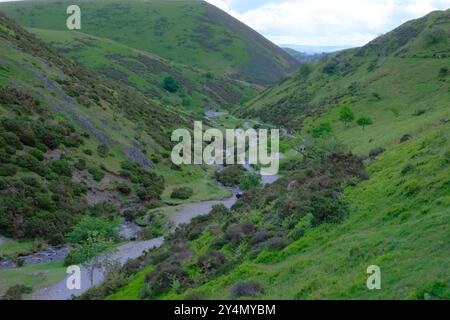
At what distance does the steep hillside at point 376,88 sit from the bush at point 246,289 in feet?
122

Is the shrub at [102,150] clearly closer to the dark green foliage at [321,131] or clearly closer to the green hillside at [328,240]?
the green hillside at [328,240]

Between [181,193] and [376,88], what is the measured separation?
54.6m

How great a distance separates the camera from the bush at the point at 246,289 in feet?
66.5

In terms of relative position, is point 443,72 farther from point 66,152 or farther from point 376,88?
point 66,152

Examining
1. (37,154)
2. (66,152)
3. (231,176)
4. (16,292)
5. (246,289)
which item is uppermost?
(37,154)

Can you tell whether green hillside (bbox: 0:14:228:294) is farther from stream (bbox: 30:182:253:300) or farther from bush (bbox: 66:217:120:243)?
stream (bbox: 30:182:253:300)

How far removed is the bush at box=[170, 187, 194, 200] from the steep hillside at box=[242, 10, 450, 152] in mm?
A: 20607

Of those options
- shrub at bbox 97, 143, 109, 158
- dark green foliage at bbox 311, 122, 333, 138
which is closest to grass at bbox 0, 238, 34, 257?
shrub at bbox 97, 143, 109, 158

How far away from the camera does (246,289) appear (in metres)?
20.6

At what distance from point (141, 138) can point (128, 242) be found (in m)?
28.4

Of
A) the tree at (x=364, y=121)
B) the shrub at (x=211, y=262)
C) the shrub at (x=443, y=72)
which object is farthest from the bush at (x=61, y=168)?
the shrub at (x=443, y=72)

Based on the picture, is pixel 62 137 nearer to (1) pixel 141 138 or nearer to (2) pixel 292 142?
(1) pixel 141 138

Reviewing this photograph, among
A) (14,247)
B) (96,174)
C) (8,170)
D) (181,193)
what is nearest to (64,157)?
(96,174)
